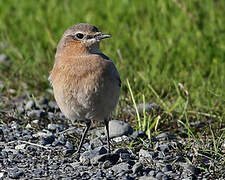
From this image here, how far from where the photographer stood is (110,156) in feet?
16.9

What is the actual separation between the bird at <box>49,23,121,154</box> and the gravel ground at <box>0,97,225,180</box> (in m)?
0.28

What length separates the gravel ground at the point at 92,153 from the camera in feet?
16.0

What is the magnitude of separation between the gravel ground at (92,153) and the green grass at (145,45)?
25.6 inches

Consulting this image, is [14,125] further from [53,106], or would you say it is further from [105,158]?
[105,158]

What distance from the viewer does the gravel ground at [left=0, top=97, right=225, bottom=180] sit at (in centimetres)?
489

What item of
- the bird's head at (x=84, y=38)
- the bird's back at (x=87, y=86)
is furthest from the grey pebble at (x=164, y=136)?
the bird's head at (x=84, y=38)

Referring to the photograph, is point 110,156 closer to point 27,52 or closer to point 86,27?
point 86,27

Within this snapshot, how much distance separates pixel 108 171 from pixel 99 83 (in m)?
0.83

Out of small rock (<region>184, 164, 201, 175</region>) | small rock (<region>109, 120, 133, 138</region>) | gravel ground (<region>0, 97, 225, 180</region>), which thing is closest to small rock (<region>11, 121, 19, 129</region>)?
gravel ground (<region>0, 97, 225, 180</region>)

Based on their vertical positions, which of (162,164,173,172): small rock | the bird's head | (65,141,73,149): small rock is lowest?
(162,164,173,172): small rock

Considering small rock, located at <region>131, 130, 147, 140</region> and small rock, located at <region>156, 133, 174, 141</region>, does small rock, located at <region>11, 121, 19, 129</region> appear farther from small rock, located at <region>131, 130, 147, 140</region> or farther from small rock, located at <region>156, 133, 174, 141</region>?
small rock, located at <region>156, 133, 174, 141</region>

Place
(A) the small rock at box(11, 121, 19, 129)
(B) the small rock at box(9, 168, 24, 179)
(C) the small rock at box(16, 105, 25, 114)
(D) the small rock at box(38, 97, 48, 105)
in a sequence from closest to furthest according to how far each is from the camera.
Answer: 1. (B) the small rock at box(9, 168, 24, 179)
2. (A) the small rock at box(11, 121, 19, 129)
3. (C) the small rock at box(16, 105, 25, 114)
4. (D) the small rock at box(38, 97, 48, 105)

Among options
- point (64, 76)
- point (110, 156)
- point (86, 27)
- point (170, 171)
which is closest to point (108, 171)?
point (110, 156)

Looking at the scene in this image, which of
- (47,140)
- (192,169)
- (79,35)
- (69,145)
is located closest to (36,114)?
(47,140)
